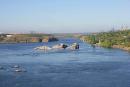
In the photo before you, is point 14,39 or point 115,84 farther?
point 14,39

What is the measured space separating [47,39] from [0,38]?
51.0 ft

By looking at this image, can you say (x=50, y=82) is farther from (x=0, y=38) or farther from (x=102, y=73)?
(x=0, y=38)

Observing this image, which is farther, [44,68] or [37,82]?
[44,68]

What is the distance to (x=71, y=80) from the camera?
24234 mm

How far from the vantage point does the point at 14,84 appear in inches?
894

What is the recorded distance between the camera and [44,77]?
25.6 metres

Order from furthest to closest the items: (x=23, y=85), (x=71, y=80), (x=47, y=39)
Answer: (x=47, y=39), (x=71, y=80), (x=23, y=85)

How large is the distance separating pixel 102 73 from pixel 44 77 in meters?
5.00

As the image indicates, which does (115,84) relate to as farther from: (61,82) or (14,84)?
(14,84)

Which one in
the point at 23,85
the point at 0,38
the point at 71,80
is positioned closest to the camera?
the point at 23,85

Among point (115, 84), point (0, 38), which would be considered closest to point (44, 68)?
point (115, 84)

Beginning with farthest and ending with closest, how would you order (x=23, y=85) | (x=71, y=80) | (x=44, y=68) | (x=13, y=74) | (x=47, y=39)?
(x=47, y=39) → (x=44, y=68) → (x=13, y=74) → (x=71, y=80) → (x=23, y=85)

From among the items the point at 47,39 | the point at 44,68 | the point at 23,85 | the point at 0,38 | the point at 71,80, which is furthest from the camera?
the point at 47,39

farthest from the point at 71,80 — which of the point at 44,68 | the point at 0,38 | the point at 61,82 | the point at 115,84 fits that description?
the point at 0,38
